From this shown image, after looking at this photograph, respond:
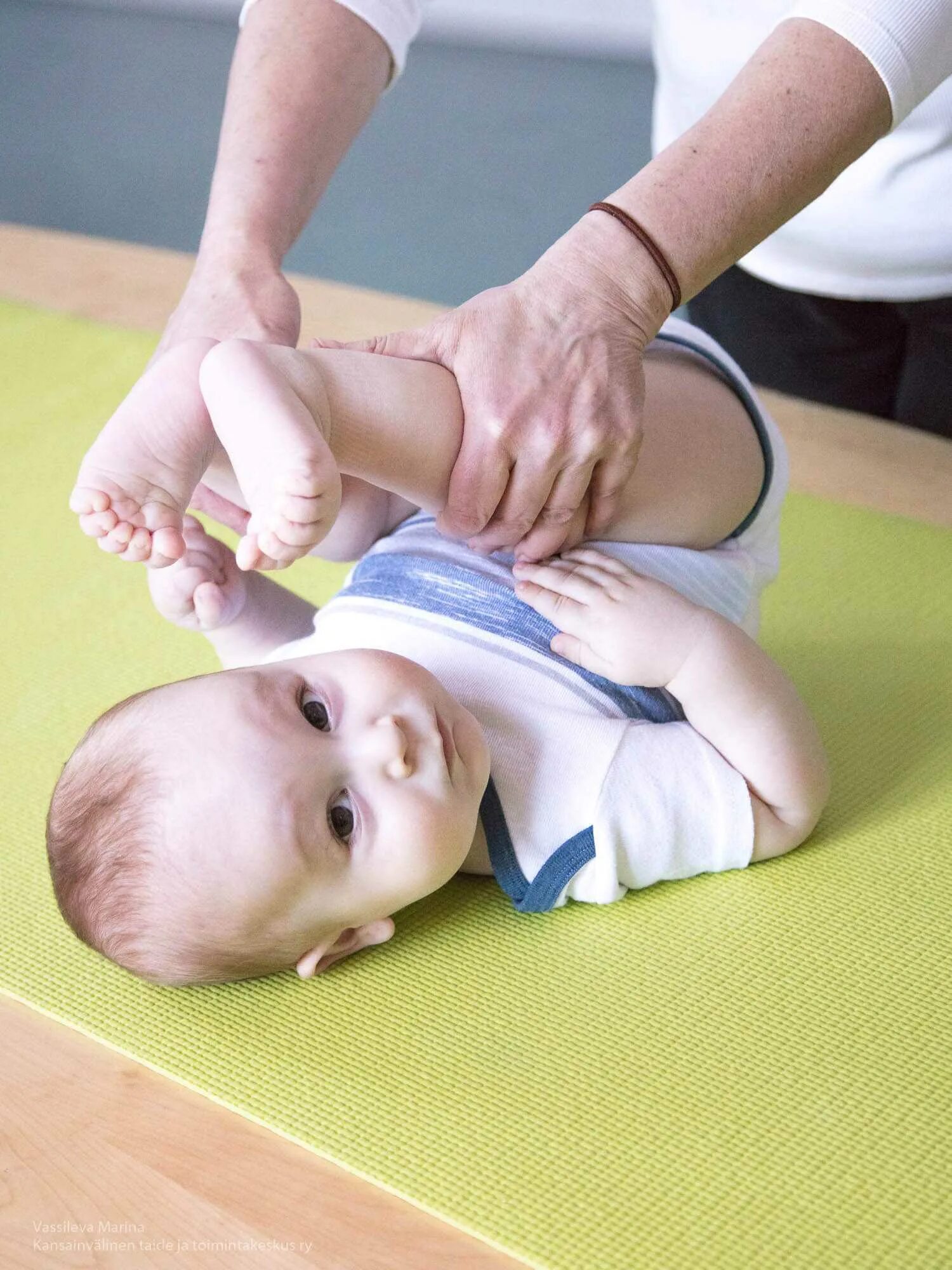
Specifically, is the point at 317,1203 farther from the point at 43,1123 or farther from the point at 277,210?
the point at 277,210

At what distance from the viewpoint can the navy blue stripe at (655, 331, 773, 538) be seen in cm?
112

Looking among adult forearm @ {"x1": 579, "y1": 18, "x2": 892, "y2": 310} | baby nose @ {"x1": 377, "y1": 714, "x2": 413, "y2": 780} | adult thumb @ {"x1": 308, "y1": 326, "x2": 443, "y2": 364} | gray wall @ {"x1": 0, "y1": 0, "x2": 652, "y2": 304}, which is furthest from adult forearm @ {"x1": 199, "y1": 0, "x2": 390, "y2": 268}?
gray wall @ {"x1": 0, "y1": 0, "x2": 652, "y2": 304}

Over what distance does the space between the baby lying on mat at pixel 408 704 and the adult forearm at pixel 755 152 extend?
0.16m

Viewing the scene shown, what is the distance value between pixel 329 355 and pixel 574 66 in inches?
65.8

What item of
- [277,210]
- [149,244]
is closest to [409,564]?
[277,210]

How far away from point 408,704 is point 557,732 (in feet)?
0.43

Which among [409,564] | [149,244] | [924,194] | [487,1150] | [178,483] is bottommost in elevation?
[149,244]

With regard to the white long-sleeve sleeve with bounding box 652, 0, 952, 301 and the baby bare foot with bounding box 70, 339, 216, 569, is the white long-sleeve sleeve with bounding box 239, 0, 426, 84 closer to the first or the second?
the white long-sleeve sleeve with bounding box 652, 0, 952, 301

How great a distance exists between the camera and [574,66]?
233 centimetres

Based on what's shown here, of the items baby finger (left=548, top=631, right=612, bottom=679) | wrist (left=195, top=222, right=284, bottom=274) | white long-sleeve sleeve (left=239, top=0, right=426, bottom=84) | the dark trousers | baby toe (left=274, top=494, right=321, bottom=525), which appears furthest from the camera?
the dark trousers

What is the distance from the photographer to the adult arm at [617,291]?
912mm

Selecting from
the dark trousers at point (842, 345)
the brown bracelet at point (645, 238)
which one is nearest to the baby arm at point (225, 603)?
the brown bracelet at point (645, 238)

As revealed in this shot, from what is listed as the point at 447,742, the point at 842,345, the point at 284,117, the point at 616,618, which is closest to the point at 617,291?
the point at 616,618

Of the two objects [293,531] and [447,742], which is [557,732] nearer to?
[447,742]
